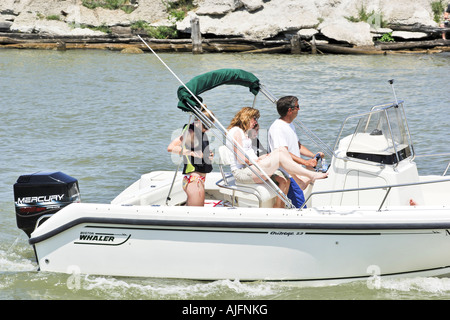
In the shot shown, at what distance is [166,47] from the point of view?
24.9m

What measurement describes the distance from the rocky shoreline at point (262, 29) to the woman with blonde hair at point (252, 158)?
57.1 feet

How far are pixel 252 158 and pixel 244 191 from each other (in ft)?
0.95

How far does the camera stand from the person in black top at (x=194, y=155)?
579 centimetres

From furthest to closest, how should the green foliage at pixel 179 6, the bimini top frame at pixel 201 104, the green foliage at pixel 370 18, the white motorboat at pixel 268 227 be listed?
the green foliage at pixel 179 6 < the green foliage at pixel 370 18 < the bimini top frame at pixel 201 104 < the white motorboat at pixel 268 227

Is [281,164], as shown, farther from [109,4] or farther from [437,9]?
[109,4]

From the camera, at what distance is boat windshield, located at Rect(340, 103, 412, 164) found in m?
5.66

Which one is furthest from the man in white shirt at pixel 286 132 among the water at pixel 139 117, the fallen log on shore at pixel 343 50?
the fallen log on shore at pixel 343 50

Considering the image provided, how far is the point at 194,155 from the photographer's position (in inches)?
229

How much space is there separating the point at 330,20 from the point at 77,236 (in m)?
21.1

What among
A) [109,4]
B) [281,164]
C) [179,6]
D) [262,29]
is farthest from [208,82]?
[109,4]

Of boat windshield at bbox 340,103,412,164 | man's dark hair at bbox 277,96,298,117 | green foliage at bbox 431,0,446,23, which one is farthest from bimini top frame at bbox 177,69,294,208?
green foliage at bbox 431,0,446,23

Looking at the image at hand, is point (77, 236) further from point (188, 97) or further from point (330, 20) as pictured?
point (330, 20)

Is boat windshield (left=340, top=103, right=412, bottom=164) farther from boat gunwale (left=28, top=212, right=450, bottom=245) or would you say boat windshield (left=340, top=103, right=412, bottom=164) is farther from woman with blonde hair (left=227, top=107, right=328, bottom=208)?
boat gunwale (left=28, top=212, right=450, bottom=245)

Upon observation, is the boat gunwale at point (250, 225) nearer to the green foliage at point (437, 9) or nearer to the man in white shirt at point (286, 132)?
the man in white shirt at point (286, 132)
